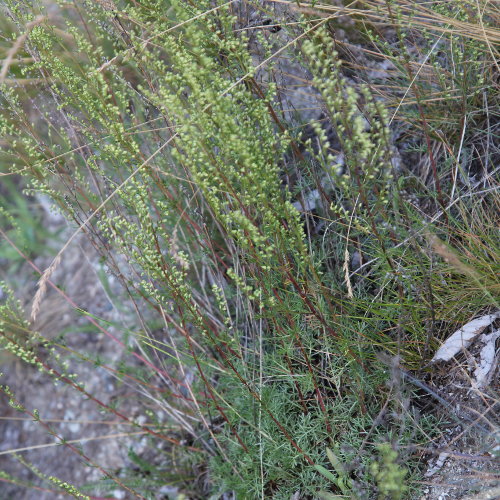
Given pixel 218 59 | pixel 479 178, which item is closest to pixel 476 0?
pixel 479 178

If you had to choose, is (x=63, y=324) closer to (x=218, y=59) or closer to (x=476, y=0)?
(x=218, y=59)

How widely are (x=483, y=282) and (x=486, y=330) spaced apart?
0.65 feet

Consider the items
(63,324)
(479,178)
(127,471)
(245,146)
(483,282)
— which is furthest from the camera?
(63,324)

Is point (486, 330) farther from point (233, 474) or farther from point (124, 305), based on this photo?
point (124, 305)

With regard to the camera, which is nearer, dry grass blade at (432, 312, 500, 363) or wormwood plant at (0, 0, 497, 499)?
wormwood plant at (0, 0, 497, 499)

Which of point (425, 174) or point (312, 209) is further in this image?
point (312, 209)

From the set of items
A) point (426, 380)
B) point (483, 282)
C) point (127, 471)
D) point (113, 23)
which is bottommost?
point (127, 471)

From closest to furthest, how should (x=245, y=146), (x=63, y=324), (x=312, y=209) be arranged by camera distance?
(x=245, y=146) < (x=312, y=209) < (x=63, y=324)

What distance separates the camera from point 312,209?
292cm

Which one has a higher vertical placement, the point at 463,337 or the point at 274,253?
the point at 274,253

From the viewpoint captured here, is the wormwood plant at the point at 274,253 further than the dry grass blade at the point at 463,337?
No

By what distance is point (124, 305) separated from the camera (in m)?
3.88

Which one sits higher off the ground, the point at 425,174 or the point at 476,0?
the point at 476,0

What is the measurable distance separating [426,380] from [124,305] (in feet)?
7.52
